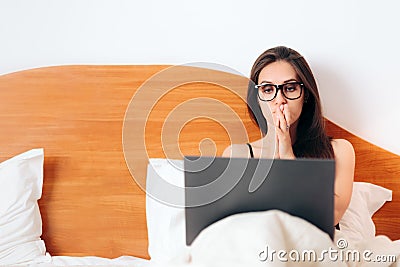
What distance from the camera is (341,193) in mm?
1838

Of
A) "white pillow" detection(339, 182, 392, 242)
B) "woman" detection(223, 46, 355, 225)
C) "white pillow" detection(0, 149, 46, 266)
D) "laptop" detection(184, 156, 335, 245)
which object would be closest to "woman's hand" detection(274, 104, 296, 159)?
"woman" detection(223, 46, 355, 225)

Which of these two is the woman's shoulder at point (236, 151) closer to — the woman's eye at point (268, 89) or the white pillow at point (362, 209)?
the woman's eye at point (268, 89)

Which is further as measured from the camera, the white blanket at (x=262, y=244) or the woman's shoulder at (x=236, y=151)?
the woman's shoulder at (x=236, y=151)

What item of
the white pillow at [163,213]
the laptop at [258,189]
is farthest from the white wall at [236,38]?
the laptop at [258,189]

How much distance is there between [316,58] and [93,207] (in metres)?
0.93

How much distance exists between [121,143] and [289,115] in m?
0.59

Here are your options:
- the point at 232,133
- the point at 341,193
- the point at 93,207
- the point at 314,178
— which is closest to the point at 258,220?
the point at 314,178

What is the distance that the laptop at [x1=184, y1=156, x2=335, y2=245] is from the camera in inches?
50.4

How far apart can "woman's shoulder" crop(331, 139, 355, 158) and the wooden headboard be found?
0.10 m

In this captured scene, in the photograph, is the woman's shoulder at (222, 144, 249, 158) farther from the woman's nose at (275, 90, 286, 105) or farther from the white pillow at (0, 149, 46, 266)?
the white pillow at (0, 149, 46, 266)

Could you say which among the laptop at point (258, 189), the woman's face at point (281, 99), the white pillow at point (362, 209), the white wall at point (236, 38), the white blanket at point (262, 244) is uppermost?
the white wall at point (236, 38)

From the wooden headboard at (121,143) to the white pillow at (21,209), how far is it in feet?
0.23

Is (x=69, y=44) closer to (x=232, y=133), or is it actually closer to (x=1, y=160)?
(x=1, y=160)

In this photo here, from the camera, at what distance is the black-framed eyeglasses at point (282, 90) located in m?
1.91
